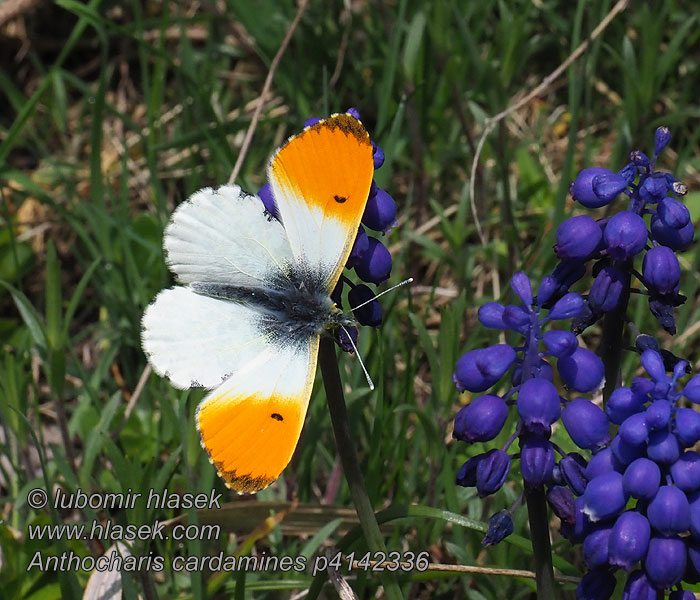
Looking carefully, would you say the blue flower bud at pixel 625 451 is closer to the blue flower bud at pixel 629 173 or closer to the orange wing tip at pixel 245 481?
the blue flower bud at pixel 629 173

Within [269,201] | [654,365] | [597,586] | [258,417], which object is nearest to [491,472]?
[597,586]

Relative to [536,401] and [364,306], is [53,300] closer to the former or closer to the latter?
[364,306]

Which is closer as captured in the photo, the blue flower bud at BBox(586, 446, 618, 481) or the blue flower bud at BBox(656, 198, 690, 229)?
the blue flower bud at BBox(586, 446, 618, 481)

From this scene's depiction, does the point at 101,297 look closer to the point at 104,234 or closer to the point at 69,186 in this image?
the point at 104,234

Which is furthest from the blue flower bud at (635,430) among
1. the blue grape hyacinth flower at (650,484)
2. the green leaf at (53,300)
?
the green leaf at (53,300)

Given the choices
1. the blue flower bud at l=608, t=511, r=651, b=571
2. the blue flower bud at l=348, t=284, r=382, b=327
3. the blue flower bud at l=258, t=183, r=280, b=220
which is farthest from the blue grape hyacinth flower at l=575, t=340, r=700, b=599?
the blue flower bud at l=258, t=183, r=280, b=220

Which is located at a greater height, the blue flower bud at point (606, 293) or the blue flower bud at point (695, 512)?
the blue flower bud at point (606, 293)

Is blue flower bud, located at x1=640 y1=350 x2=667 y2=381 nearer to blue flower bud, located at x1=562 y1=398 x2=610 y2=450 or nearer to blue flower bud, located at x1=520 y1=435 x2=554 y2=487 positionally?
blue flower bud, located at x1=562 y1=398 x2=610 y2=450

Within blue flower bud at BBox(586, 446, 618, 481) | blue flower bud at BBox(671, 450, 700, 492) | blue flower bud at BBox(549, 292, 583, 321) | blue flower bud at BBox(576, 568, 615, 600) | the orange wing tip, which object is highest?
blue flower bud at BBox(549, 292, 583, 321)
